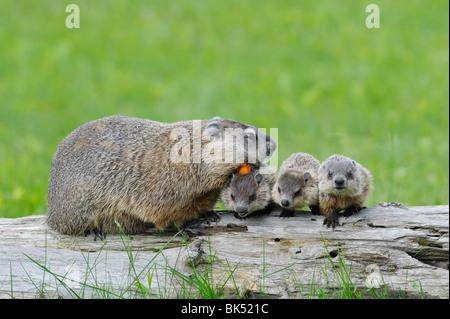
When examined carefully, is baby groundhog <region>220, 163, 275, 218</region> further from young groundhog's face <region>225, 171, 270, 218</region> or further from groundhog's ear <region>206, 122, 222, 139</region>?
groundhog's ear <region>206, 122, 222, 139</region>

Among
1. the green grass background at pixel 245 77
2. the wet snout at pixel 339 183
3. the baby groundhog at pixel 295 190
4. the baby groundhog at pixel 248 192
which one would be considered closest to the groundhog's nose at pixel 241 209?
the baby groundhog at pixel 248 192

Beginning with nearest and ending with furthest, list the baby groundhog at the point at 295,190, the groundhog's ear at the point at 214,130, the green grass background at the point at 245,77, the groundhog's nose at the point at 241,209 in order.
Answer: the groundhog's nose at the point at 241,209
the baby groundhog at the point at 295,190
the groundhog's ear at the point at 214,130
the green grass background at the point at 245,77

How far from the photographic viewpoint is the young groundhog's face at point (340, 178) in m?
6.22

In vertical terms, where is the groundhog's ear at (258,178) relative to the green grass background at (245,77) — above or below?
below

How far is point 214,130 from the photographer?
6.63 metres

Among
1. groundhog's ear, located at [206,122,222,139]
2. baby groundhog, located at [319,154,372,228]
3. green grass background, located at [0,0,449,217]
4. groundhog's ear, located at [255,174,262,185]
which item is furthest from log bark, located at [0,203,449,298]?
green grass background, located at [0,0,449,217]

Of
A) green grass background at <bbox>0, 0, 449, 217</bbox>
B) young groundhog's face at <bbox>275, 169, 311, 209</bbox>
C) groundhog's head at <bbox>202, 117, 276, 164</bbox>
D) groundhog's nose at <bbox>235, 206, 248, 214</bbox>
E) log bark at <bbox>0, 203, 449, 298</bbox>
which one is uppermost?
green grass background at <bbox>0, 0, 449, 217</bbox>

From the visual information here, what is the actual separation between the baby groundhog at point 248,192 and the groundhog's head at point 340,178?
0.64m

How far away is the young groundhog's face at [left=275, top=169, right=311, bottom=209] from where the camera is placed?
6473mm

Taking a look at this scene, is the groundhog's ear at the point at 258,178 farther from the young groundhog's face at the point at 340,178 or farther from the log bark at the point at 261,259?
the young groundhog's face at the point at 340,178

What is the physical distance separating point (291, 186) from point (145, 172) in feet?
5.24

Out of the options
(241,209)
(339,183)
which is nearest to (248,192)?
(241,209)

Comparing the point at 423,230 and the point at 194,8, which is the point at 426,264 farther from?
the point at 194,8
